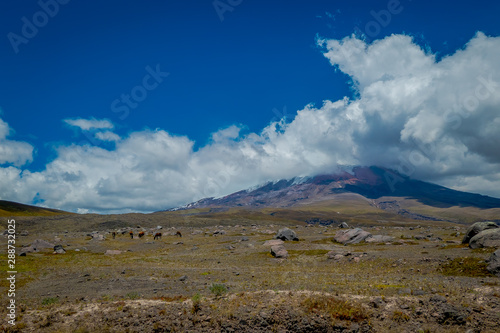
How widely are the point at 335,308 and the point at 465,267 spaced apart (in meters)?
20.4

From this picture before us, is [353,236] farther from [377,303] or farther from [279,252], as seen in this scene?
[377,303]

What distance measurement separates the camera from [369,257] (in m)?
39.7

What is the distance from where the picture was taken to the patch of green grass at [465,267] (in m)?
27.1

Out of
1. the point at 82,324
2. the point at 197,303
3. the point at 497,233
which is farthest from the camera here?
the point at 497,233

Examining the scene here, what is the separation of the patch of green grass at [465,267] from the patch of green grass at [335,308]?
17.6 m

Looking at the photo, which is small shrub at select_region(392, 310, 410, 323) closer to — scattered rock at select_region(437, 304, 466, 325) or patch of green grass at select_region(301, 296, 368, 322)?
patch of green grass at select_region(301, 296, 368, 322)

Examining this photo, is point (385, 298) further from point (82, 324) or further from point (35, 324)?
point (35, 324)

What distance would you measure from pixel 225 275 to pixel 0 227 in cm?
14224

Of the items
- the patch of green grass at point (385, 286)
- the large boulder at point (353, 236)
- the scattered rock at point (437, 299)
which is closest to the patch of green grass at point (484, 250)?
the patch of green grass at point (385, 286)

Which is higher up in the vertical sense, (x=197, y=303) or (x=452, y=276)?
(x=197, y=303)

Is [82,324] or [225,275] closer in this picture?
[82,324]

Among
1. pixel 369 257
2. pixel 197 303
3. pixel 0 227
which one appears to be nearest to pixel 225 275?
pixel 197 303

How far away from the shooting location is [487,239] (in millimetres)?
39094

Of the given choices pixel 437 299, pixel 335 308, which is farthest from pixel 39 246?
pixel 437 299
